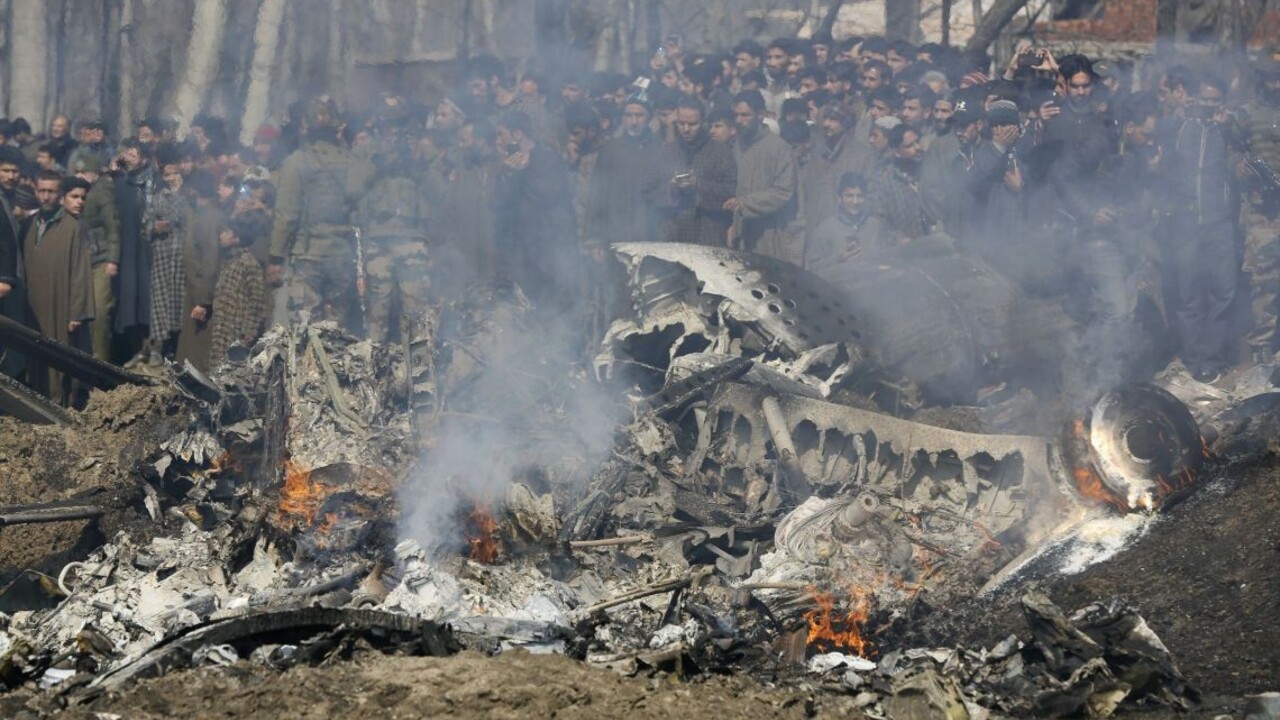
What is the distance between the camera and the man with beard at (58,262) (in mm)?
10992

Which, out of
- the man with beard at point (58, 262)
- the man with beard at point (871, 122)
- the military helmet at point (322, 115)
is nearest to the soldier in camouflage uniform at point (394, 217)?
the military helmet at point (322, 115)

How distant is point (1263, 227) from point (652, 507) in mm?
5531

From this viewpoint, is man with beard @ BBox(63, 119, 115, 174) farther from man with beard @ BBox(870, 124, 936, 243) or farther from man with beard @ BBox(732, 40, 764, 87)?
man with beard @ BBox(870, 124, 936, 243)

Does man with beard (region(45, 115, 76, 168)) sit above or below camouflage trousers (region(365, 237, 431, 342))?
above

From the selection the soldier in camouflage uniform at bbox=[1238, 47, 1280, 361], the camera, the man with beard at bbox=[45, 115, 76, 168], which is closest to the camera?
the soldier in camouflage uniform at bbox=[1238, 47, 1280, 361]

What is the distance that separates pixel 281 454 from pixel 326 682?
3677 millimetres

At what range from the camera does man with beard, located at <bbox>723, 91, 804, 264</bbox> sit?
11461mm

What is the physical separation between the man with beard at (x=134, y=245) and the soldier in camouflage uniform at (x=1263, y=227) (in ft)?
27.8

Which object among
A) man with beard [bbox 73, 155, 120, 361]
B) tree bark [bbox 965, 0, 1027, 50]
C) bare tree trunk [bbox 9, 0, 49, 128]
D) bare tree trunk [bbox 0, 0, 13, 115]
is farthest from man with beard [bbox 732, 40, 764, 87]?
bare tree trunk [bbox 0, 0, 13, 115]

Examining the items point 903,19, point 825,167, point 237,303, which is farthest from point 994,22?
point 237,303

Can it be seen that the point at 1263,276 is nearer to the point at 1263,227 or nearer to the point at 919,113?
the point at 1263,227

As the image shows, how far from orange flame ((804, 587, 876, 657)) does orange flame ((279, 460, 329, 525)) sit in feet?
9.29

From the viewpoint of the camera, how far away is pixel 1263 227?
1095 cm

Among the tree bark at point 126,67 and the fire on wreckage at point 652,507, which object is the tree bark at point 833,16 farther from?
the fire on wreckage at point 652,507
